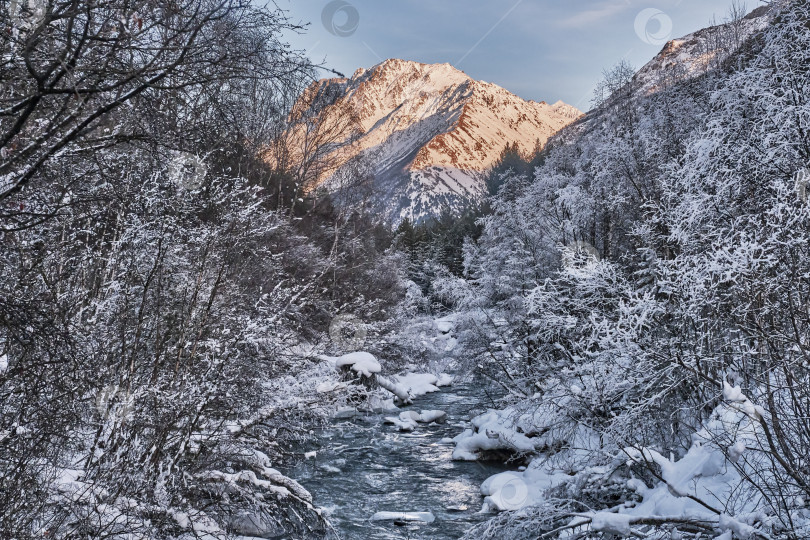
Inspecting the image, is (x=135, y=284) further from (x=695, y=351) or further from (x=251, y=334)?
(x=695, y=351)

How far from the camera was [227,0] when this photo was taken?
2404 millimetres

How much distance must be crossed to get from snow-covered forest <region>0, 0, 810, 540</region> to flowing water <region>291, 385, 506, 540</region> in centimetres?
11

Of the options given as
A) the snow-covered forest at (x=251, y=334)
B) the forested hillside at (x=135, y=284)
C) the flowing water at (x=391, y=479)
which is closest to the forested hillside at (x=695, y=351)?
the snow-covered forest at (x=251, y=334)

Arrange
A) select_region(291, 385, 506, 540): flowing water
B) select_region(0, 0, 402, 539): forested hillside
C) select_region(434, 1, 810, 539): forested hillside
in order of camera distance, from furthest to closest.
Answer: select_region(291, 385, 506, 540): flowing water < select_region(434, 1, 810, 539): forested hillside < select_region(0, 0, 402, 539): forested hillside

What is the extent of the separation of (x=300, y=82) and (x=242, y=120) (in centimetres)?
50

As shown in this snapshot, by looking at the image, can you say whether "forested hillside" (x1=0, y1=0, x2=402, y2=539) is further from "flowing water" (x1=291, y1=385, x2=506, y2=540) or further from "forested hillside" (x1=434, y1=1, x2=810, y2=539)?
"forested hillside" (x1=434, y1=1, x2=810, y2=539)

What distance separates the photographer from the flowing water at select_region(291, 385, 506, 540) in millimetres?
9164

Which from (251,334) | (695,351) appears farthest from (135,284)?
(695,351)

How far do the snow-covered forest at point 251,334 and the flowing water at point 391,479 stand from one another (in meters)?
0.11

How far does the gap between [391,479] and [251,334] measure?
21.3ft

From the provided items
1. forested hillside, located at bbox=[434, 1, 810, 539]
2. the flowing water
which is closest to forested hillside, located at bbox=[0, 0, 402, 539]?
the flowing water

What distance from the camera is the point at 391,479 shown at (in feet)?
38.7

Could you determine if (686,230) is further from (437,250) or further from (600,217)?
(437,250)

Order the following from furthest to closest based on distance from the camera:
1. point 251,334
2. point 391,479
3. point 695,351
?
point 391,479
point 695,351
point 251,334
